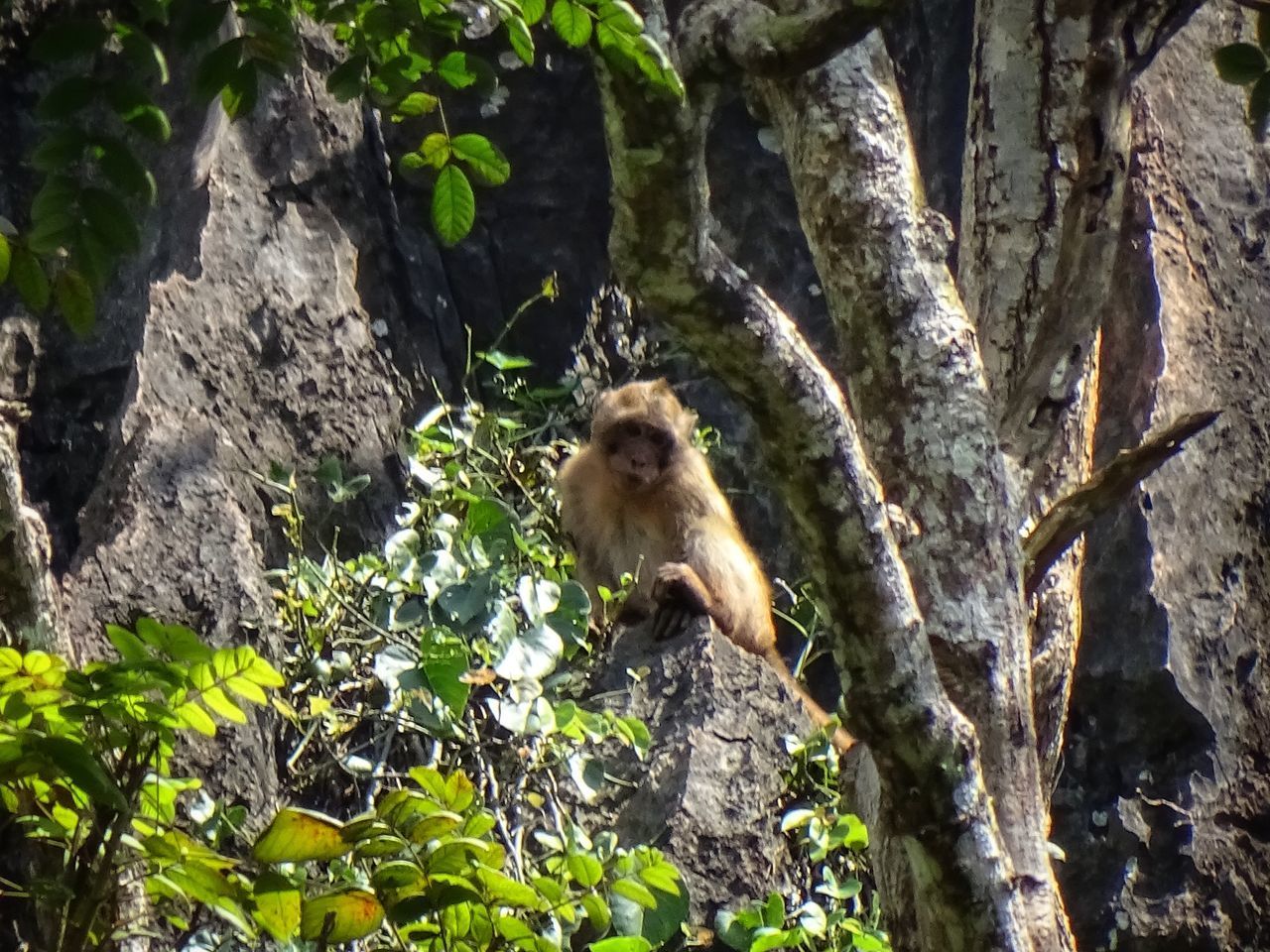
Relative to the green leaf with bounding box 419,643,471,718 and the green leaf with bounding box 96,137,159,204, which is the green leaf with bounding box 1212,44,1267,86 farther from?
the green leaf with bounding box 419,643,471,718

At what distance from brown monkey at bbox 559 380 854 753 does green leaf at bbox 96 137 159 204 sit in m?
4.94

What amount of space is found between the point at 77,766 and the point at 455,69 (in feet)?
4.31

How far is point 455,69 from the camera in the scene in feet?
9.39

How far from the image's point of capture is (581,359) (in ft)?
27.7

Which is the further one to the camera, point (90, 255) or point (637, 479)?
point (637, 479)

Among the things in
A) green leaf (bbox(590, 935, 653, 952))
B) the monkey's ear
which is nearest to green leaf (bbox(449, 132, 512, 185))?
green leaf (bbox(590, 935, 653, 952))

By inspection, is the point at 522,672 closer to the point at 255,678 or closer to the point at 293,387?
the point at 255,678

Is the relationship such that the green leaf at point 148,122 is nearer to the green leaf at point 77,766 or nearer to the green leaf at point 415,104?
the green leaf at point 415,104

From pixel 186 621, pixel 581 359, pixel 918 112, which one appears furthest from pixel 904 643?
pixel 918 112

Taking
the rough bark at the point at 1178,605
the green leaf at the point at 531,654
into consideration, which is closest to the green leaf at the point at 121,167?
the green leaf at the point at 531,654

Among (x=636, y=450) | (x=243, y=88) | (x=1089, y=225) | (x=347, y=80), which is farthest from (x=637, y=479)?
(x=243, y=88)

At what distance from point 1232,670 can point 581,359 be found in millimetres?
3525

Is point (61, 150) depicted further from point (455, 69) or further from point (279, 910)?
point (279, 910)

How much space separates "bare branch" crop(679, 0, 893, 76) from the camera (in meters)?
2.75
